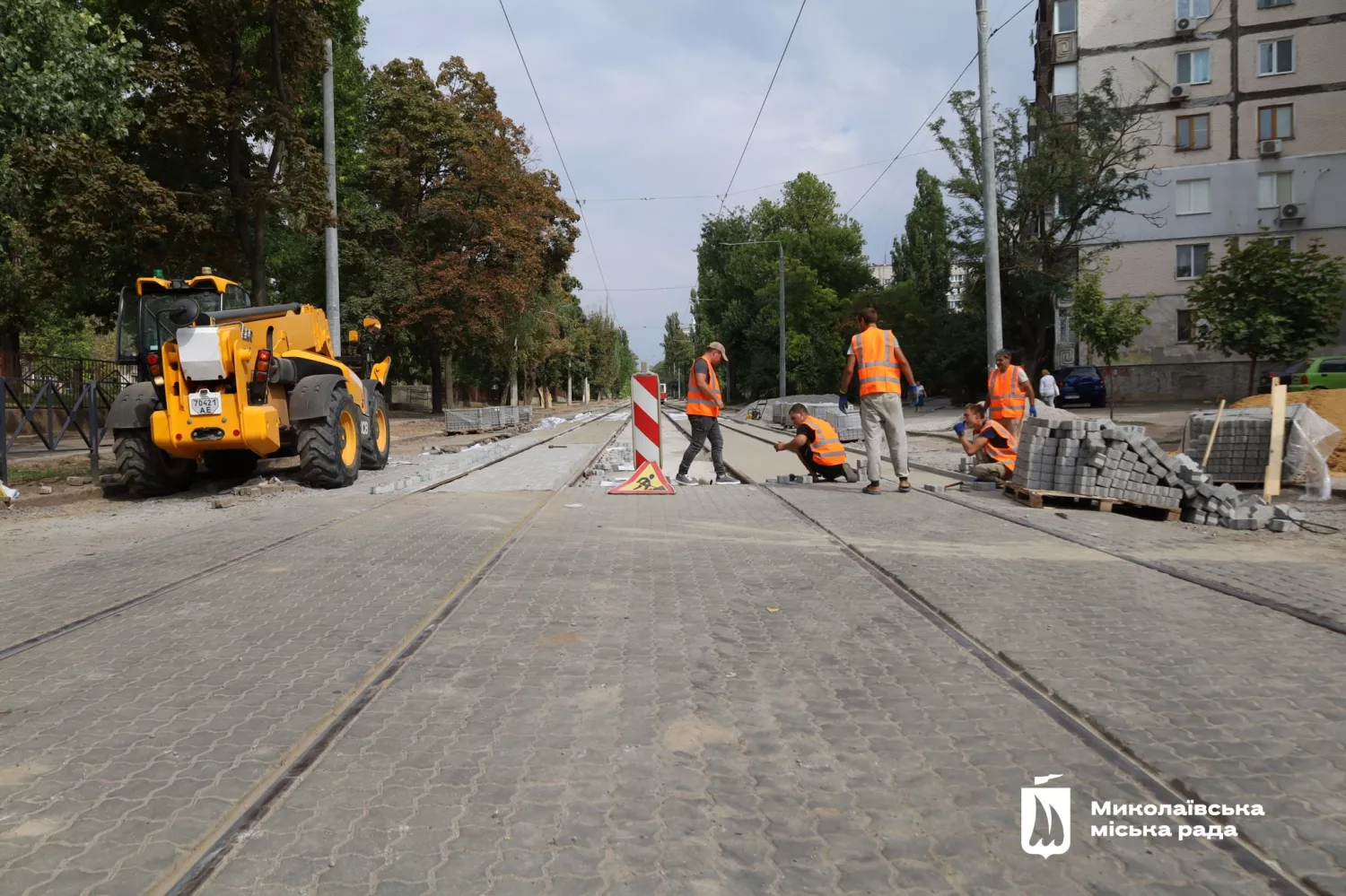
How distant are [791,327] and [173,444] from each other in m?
46.8

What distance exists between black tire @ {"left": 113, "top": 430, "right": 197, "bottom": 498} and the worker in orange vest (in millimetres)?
10604

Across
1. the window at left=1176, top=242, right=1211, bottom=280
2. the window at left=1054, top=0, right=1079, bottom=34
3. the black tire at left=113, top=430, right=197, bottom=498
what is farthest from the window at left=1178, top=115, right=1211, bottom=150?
the black tire at left=113, top=430, right=197, bottom=498

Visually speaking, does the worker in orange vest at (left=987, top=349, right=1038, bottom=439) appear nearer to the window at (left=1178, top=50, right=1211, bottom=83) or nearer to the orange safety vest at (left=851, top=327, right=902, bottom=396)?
the orange safety vest at (left=851, top=327, right=902, bottom=396)

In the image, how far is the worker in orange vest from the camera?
37.9 feet

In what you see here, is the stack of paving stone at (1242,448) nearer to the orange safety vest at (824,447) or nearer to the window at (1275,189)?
the orange safety vest at (824,447)

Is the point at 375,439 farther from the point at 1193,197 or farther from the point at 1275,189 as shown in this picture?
the point at 1275,189

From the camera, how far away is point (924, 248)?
189ft

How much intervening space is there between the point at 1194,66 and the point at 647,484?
3633 centimetres

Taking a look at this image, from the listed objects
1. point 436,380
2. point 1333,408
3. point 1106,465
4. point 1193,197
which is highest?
point 1193,197

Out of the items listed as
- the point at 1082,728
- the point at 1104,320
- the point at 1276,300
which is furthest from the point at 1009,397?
the point at 1104,320

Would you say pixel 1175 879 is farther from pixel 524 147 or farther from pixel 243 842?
pixel 524 147

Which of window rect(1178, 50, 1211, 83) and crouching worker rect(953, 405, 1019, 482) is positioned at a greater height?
window rect(1178, 50, 1211, 83)

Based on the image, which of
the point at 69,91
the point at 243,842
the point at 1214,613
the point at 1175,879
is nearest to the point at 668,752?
the point at 243,842

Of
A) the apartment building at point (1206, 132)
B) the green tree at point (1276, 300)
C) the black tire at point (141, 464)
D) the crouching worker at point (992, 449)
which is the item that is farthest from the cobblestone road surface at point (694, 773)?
the apartment building at point (1206, 132)
